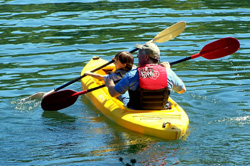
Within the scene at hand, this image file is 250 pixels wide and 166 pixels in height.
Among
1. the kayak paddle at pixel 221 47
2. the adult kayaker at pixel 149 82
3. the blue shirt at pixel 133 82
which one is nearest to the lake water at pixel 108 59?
the adult kayaker at pixel 149 82

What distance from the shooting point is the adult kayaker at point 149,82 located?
6008 mm

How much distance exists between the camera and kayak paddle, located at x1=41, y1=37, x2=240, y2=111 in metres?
7.25

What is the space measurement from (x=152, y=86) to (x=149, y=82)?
0.20ft

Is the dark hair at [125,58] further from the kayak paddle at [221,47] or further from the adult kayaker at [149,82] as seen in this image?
the kayak paddle at [221,47]

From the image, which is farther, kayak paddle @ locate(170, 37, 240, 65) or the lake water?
kayak paddle @ locate(170, 37, 240, 65)

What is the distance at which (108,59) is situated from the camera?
10055mm

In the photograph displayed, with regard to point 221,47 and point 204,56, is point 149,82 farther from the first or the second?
point 221,47

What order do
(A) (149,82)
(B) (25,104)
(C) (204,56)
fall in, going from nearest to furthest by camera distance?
(A) (149,82), (C) (204,56), (B) (25,104)

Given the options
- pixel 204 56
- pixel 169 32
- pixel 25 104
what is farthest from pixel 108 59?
pixel 204 56

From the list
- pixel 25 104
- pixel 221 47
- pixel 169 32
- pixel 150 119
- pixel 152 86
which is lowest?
pixel 25 104

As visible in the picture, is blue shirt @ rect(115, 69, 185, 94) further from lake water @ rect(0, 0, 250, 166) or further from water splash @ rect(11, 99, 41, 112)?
water splash @ rect(11, 99, 41, 112)

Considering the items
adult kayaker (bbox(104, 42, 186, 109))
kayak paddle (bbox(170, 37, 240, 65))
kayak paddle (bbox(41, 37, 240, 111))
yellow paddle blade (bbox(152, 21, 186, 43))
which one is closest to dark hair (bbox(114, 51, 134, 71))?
adult kayaker (bbox(104, 42, 186, 109))

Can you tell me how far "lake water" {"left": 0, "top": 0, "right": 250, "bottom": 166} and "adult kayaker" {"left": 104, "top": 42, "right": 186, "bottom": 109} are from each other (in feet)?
1.50

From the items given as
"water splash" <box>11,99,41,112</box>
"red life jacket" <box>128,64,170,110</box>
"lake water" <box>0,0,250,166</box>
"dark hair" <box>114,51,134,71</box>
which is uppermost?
"dark hair" <box>114,51,134,71</box>
